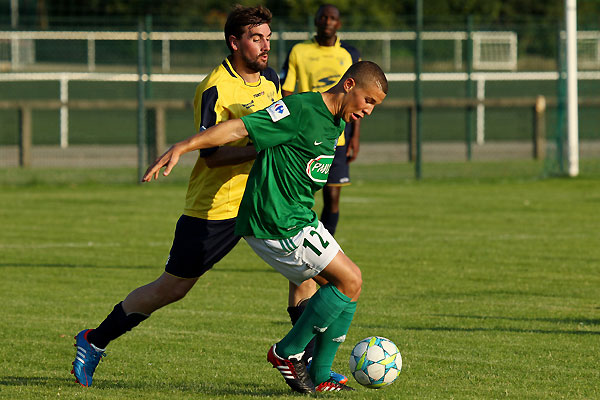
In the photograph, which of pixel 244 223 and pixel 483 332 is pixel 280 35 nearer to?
pixel 483 332

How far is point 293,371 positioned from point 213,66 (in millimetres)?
19479

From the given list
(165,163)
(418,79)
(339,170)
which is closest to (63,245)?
(339,170)

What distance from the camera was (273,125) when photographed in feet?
17.1

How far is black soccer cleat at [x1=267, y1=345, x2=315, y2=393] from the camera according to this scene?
5.50 meters

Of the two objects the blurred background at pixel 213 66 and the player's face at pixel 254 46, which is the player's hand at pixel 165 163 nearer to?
the player's face at pixel 254 46

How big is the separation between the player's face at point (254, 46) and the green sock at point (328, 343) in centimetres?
155

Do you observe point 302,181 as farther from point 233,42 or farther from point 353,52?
point 353,52

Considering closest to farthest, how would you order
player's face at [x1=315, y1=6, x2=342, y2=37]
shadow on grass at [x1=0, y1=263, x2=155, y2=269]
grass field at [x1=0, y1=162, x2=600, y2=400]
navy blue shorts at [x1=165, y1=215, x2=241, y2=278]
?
1. navy blue shorts at [x1=165, y1=215, x2=241, y2=278]
2. grass field at [x1=0, y1=162, x2=600, y2=400]
3. shadow on grass at [x1=0, y1=263, x2=155, y2=269]
4. player's face at [x1=315, y1=6, x2=342, y2=37]

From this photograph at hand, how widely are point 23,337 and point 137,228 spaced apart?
6013 millimetres

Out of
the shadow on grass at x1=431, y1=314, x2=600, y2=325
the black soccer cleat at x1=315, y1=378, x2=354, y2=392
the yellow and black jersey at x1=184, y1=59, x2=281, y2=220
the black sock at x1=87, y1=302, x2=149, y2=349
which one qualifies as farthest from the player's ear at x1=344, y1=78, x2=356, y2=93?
the shadow on grass at x1=431, y1=314, x2=600, y2=325

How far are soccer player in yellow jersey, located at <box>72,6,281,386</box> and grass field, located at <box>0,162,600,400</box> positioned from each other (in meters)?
0.29

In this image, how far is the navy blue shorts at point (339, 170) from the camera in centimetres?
993

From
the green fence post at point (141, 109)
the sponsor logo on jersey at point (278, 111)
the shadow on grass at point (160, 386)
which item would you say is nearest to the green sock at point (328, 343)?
the shadow on grass at point (160, 386)

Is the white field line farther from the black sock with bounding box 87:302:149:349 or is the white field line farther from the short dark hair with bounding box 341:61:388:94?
the short dark hair with bounding box 341:61:388:94
